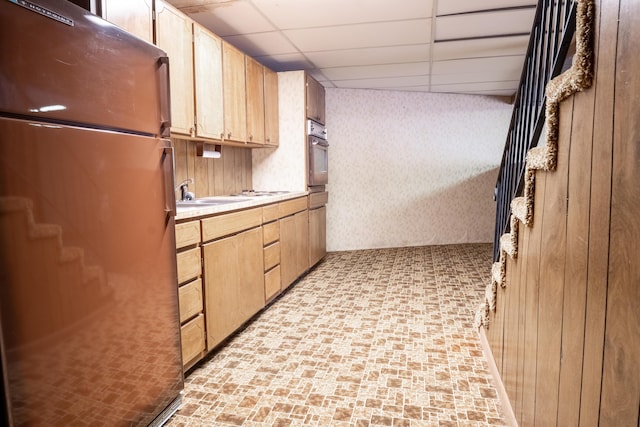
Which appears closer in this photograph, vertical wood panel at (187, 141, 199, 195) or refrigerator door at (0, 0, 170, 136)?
refrigerator door at (0, 0, 170, 136)

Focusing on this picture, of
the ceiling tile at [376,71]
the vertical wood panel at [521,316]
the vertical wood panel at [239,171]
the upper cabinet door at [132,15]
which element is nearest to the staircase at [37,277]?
the upper cabinet door at [132,15]

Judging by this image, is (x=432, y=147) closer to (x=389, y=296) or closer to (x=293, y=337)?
(x=389, y=296)

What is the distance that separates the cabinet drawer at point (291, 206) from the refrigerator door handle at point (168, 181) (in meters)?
1.62

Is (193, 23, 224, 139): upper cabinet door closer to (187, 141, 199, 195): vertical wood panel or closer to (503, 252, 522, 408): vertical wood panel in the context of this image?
(187, 141, 199, 195): vertical wood panel

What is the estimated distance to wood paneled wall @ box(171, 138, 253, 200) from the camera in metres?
2.98

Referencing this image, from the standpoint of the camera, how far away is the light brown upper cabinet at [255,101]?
133 inches

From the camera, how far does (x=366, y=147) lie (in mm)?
5531

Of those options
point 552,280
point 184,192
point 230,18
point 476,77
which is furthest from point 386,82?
point 552,280

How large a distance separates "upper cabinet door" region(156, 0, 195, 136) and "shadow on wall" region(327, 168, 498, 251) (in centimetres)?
331

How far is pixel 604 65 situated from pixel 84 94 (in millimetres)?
1458

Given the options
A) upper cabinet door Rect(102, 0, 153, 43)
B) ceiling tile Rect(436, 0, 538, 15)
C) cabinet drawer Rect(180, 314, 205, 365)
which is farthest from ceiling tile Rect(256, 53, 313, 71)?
cabinet drawer Rect(180, 314, 205, 365)

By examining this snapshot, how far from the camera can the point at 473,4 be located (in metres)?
2.64

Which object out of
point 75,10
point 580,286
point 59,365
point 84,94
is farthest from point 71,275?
point 580,286

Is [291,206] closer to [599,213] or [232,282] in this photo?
[232,282]
